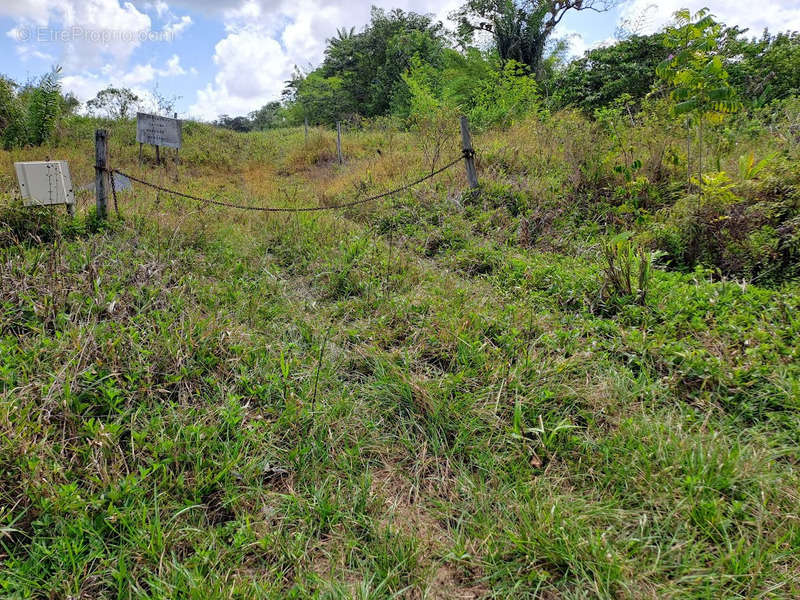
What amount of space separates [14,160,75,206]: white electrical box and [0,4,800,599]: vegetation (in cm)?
15

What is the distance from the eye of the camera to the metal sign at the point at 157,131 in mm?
8828

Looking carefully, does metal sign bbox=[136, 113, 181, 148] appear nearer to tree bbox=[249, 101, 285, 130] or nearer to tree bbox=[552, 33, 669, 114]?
tree bbox=[552, 33, 669, 114]

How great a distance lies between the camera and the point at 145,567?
1658mm

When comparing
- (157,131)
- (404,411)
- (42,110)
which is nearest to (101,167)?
(404,411)

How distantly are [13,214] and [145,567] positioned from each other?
4.19 m

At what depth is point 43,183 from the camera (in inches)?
170

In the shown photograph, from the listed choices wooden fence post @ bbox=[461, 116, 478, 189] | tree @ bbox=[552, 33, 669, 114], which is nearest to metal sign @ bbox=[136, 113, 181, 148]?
wooden fence post @ bbox=[461, 116, 478, 189]

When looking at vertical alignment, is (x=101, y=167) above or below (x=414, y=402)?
above

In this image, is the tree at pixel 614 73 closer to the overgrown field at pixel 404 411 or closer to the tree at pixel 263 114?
the overgrown field at pixel 404 411

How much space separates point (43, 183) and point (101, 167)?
55 cm

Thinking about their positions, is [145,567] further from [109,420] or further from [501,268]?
[501,268]

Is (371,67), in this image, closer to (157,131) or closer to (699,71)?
(157,131)

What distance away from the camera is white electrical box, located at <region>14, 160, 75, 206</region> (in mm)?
4188

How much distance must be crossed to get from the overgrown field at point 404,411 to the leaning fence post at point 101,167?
284 mm
